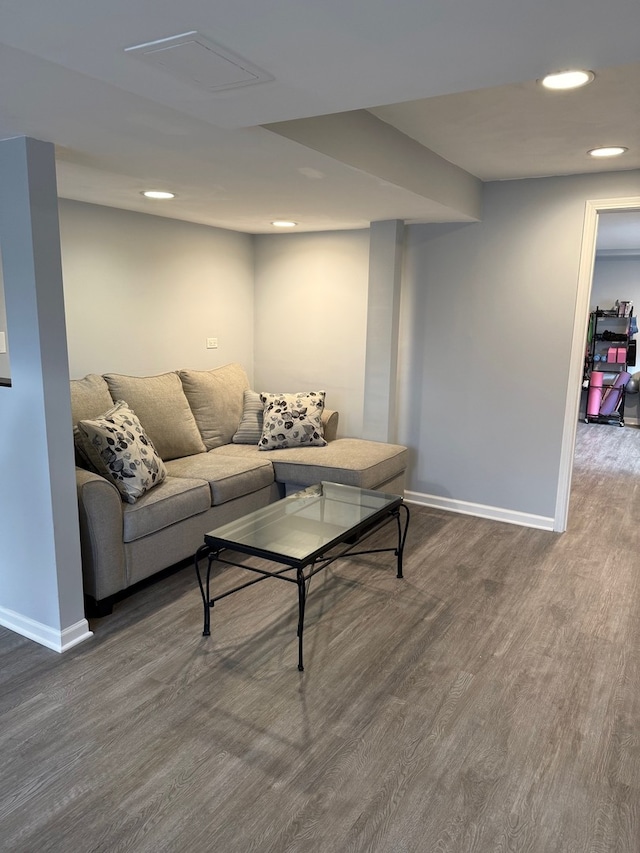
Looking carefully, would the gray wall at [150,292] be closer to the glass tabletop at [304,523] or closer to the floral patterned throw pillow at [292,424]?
the floral patterned throw pillow at [292,424]

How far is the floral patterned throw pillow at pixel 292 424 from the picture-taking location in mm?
4207

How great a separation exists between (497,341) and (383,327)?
778mm

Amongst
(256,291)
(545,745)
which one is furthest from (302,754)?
(256,291)

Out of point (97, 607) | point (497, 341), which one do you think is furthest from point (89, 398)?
point (497, 341)

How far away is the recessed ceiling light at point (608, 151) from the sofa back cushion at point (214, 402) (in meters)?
2.73

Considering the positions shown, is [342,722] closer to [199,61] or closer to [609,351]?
[199,61]

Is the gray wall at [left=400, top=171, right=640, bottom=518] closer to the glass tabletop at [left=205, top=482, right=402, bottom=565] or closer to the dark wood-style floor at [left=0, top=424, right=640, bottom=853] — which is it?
the dark wood-style floor at [left=0, top=424, right=640, bottom=853]

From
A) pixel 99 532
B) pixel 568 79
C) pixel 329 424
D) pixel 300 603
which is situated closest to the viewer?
pixel 568 79

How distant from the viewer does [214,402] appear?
433 cm

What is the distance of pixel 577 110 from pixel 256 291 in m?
3.09

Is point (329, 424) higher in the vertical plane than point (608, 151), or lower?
lower

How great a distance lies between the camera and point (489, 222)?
4004 millimetres

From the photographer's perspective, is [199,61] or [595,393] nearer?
[199,61]

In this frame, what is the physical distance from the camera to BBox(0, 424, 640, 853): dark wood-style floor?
1.74 meters
